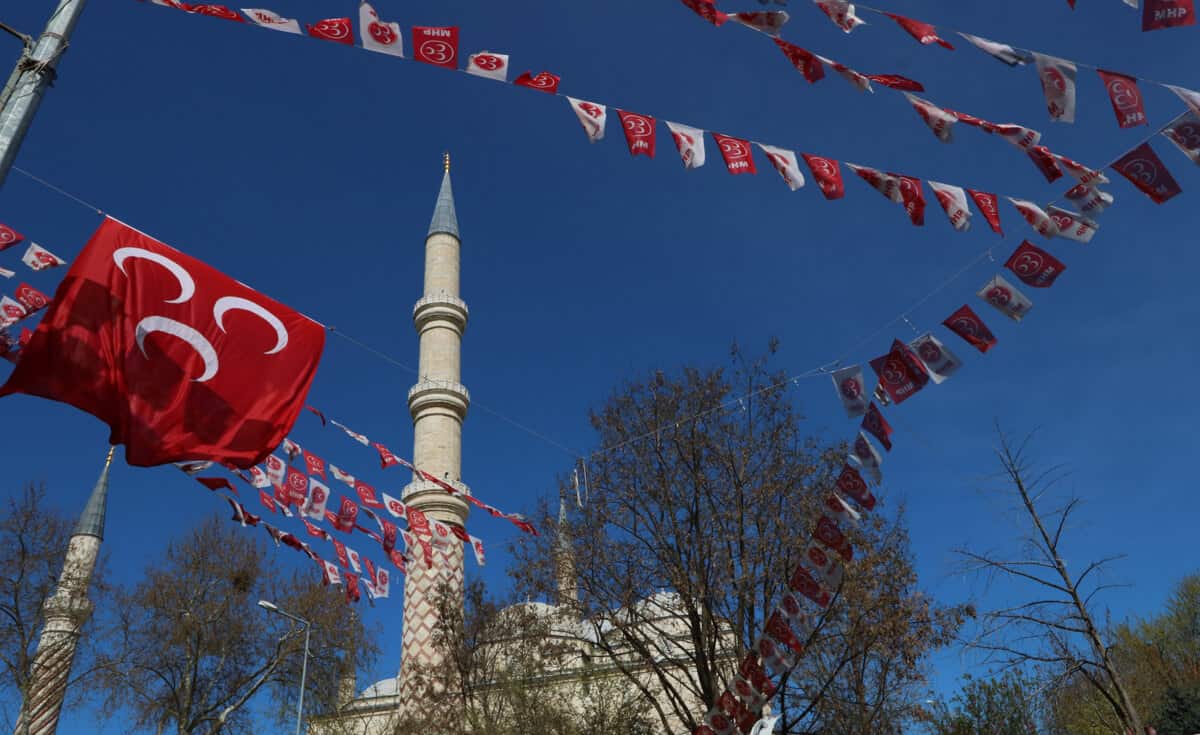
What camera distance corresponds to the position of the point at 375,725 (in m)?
35.8

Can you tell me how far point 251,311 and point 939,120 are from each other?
6.51 metres

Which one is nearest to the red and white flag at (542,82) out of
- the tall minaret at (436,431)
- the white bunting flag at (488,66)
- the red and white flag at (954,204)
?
the white bunting flag at (488,66)

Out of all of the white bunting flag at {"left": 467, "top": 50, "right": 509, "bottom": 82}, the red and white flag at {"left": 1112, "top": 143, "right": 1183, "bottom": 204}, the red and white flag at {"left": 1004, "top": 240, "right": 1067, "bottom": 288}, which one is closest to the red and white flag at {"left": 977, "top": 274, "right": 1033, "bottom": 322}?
the red and white flag at {"left": 1004, "top": 240, "right": 1067, "bottom": 288}

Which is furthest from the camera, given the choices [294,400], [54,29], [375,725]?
[375,725]

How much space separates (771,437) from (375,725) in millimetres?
25685

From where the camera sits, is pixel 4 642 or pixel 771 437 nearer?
pixel 771 437

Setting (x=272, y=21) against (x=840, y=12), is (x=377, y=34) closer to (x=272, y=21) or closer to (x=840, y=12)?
(x=272, y=21)

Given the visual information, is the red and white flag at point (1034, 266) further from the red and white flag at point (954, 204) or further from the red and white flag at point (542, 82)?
the red and white flag at point (542, 82)

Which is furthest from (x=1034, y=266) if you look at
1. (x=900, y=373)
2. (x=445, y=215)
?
(x=445, y=215)

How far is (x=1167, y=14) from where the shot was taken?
683 centimetres

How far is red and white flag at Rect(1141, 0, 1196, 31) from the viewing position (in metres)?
6.80

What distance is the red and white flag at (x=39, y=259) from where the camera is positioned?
31.5 feet

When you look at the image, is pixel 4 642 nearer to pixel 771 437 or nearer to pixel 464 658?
pixel 464 658

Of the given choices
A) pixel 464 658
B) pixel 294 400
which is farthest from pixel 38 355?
pixel 464 658
